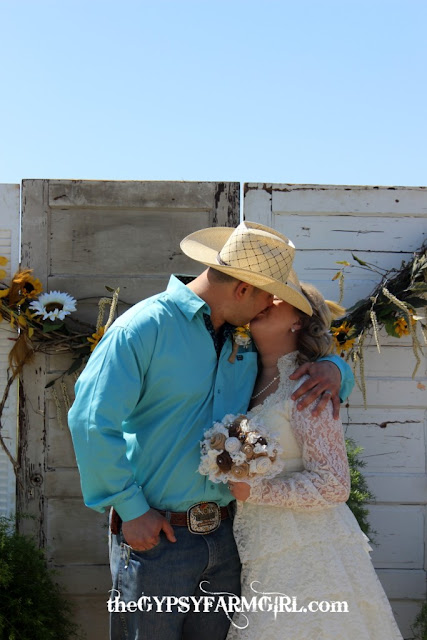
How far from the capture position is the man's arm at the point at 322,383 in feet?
8.49

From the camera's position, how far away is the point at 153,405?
2.53 m

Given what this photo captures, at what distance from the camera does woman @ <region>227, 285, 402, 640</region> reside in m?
2.53

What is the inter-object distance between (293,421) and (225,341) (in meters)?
0.40

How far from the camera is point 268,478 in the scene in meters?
2.51

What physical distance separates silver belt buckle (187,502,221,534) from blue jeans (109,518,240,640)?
22 millimetres

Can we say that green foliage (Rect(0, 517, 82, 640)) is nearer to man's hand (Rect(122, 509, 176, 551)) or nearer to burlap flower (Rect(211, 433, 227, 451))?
man's hand (Rect(122, 509, 176, 551))

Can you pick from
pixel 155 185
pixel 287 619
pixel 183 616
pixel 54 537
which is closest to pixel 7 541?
pixel 54 537

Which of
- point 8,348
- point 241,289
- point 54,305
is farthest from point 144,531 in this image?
point 8,348

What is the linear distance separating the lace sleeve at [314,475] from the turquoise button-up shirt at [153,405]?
0.20 m

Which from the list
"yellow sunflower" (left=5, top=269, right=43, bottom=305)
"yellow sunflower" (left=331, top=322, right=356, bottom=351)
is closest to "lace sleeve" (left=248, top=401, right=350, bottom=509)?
"yellow sunflower" (left=331, top=322, right=356, bottom=351)

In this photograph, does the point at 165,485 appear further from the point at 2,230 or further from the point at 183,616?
the point at 2,230

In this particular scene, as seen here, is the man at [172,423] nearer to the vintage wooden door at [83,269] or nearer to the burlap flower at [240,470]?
the burlap flower at [240,470]

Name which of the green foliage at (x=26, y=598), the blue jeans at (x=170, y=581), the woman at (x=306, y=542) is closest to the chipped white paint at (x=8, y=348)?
the green foliage at (x=26, y=598)

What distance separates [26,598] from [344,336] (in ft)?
6.87
